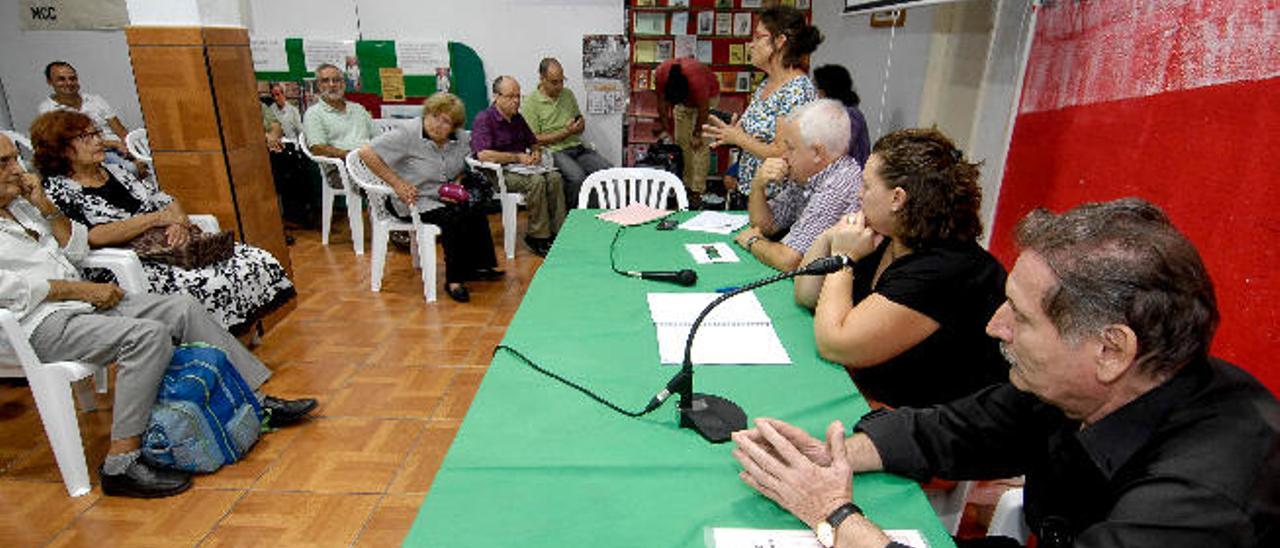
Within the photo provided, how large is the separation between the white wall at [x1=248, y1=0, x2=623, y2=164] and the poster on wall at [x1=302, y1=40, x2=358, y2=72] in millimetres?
94

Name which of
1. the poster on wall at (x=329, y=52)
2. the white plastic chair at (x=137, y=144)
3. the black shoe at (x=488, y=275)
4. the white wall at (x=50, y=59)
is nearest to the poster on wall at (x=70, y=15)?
the white wall at (x=50, y=59)

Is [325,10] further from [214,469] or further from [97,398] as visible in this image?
[214,469]

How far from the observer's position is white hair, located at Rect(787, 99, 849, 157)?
85.4 inches

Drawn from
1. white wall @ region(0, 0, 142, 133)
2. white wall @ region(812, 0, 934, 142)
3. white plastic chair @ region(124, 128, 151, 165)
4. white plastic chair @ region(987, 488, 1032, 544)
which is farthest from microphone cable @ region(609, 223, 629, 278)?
white wall @ region(0, 0, 142, 133)

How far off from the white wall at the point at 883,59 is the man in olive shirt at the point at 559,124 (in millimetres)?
2105

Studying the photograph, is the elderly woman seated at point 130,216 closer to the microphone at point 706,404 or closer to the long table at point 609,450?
the long table at point 609,450

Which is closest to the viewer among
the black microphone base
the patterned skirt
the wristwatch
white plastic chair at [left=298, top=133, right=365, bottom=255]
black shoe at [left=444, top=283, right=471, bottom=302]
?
the wristwatch

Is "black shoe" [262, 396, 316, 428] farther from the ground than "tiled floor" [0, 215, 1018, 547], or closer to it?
farther from the ground

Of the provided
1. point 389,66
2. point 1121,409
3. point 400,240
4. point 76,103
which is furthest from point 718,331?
point 76,103

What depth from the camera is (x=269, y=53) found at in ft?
19.3

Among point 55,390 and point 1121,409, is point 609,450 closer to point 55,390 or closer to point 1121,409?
point 1121,409

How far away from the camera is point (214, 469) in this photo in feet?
Result: 7.47

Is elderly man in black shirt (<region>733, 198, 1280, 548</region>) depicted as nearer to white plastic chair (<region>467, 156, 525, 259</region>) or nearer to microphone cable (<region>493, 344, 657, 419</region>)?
microphone cable (<region>493, 344, 657, 419</region>)

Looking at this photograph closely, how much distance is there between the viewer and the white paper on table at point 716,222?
2656 millimetres
